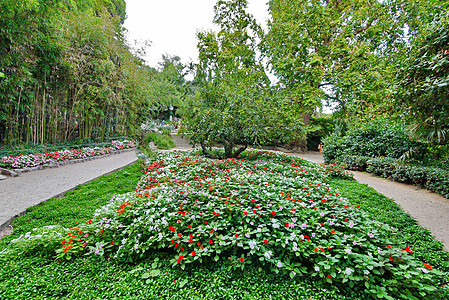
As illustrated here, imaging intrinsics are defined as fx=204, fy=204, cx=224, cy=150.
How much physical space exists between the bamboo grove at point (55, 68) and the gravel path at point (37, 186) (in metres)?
1.65

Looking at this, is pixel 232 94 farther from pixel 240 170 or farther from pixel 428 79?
pixel 428 79

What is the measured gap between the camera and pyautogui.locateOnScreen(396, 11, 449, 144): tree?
228cm

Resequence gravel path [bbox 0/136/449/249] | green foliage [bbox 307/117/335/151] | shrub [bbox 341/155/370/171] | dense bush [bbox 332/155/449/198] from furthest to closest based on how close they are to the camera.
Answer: green foliage [bbox 307/117/335/151]
shrub [bbox 341/155/370/171]
dense bush [bbox 332/155/449/198]
gravel path [bbox 0/136/449/249]

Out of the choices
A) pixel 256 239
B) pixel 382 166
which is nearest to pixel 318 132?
pixel 382 166

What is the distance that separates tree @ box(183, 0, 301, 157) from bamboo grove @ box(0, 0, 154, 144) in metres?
2.74

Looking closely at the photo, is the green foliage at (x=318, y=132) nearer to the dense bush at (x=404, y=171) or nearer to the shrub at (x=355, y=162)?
the shrub at (x=355, y=162)

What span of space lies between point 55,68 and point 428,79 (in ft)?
24.1

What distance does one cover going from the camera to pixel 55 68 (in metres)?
5.22

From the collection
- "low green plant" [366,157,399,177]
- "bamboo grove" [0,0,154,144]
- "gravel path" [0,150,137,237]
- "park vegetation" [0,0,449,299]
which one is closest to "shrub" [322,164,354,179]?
"park vegetation" [0,0,449,299]

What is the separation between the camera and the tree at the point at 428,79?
2.28 metres

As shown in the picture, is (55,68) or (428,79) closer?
(428,79)

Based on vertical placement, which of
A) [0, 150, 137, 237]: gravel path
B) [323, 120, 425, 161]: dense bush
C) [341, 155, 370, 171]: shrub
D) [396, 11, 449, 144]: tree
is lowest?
[0, 150, 137, 237]: gravel path

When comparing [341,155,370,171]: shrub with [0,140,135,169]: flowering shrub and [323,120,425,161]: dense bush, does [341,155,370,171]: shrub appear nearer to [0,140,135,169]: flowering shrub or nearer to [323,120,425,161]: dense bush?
[323,120,425,161]: dense bush

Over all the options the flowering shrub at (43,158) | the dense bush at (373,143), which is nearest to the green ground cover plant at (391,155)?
the dense bush at (373,143)
